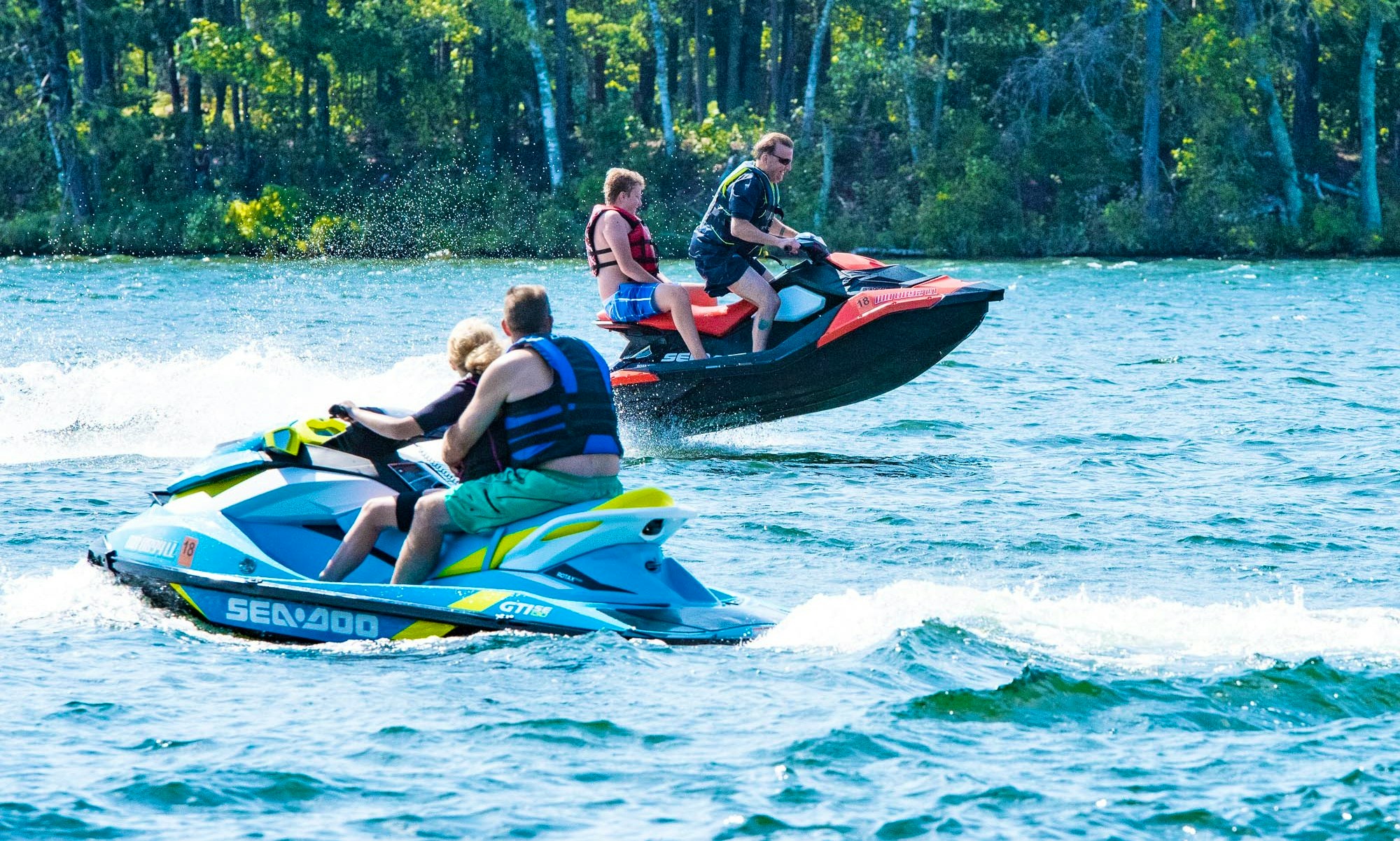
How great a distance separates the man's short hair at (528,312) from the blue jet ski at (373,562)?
67cm

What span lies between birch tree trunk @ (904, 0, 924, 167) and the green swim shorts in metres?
32.4

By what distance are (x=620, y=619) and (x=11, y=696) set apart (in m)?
2.09

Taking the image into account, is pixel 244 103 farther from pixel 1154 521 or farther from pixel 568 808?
pixel 568 808

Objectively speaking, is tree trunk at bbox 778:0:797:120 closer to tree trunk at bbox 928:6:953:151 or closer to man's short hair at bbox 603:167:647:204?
tree trunk at bbox 928:6:953:151

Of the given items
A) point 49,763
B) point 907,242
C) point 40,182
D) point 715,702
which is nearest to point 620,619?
point 715,702

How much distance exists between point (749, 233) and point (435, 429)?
4903 millimetres

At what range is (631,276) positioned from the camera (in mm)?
11414

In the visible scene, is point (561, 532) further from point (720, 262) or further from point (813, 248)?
point (813, 248)

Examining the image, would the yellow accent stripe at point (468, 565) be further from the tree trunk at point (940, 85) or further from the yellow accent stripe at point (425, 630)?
the tree trunk at point (940, 85)

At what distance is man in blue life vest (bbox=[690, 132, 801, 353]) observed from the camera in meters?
11.1

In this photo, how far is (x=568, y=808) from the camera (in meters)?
5.00

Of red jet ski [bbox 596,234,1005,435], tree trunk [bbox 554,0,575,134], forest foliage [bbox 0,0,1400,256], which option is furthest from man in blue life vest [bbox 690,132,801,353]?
tree trunk [bbox 554,0,575,134]

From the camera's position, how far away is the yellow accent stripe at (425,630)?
6.48 m

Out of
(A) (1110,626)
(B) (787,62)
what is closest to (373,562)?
(A) (1110,626)
